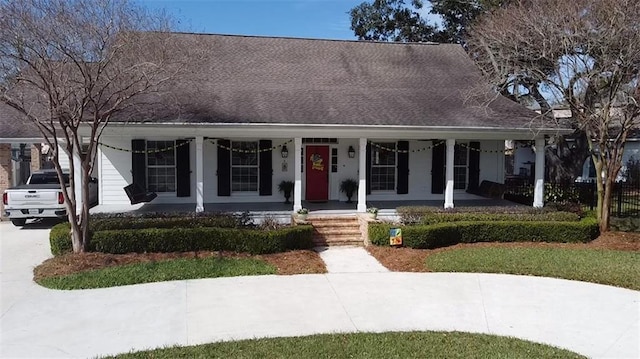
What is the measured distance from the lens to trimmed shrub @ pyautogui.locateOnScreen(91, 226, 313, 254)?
10266 mm

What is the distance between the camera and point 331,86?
52.2 feet

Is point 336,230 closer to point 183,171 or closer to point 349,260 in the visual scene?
point 349,260

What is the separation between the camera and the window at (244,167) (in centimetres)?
1530

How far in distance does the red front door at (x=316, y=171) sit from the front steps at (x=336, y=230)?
9.07 ft

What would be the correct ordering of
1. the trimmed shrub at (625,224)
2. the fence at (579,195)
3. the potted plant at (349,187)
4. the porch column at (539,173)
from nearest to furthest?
the trimmed shrub at (625,224)
the porch column at (539,173)
the potted plant at (349,187)
the fence at (579,195)

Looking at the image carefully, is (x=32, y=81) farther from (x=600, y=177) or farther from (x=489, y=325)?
(x=600, y=177)

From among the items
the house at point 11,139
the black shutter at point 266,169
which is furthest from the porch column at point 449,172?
the house at point 11,139

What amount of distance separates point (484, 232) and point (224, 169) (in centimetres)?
772

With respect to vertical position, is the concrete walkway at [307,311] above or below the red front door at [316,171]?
below

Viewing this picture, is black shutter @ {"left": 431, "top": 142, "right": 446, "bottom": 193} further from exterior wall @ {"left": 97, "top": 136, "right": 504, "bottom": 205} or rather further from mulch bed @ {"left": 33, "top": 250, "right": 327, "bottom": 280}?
mulch bed @ {"left": 33, "top": 250, "right": 327, "bottom": 280}

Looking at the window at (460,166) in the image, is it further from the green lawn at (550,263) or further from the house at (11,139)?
the house at (11,139)

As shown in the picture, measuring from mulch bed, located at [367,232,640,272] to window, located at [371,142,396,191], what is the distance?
454 centimetres

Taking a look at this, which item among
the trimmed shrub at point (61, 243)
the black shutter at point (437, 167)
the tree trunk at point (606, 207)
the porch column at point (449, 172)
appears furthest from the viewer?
the black shutter at point (437, 167)

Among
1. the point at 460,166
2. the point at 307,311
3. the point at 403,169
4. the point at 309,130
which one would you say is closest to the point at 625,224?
the point at 460,166
